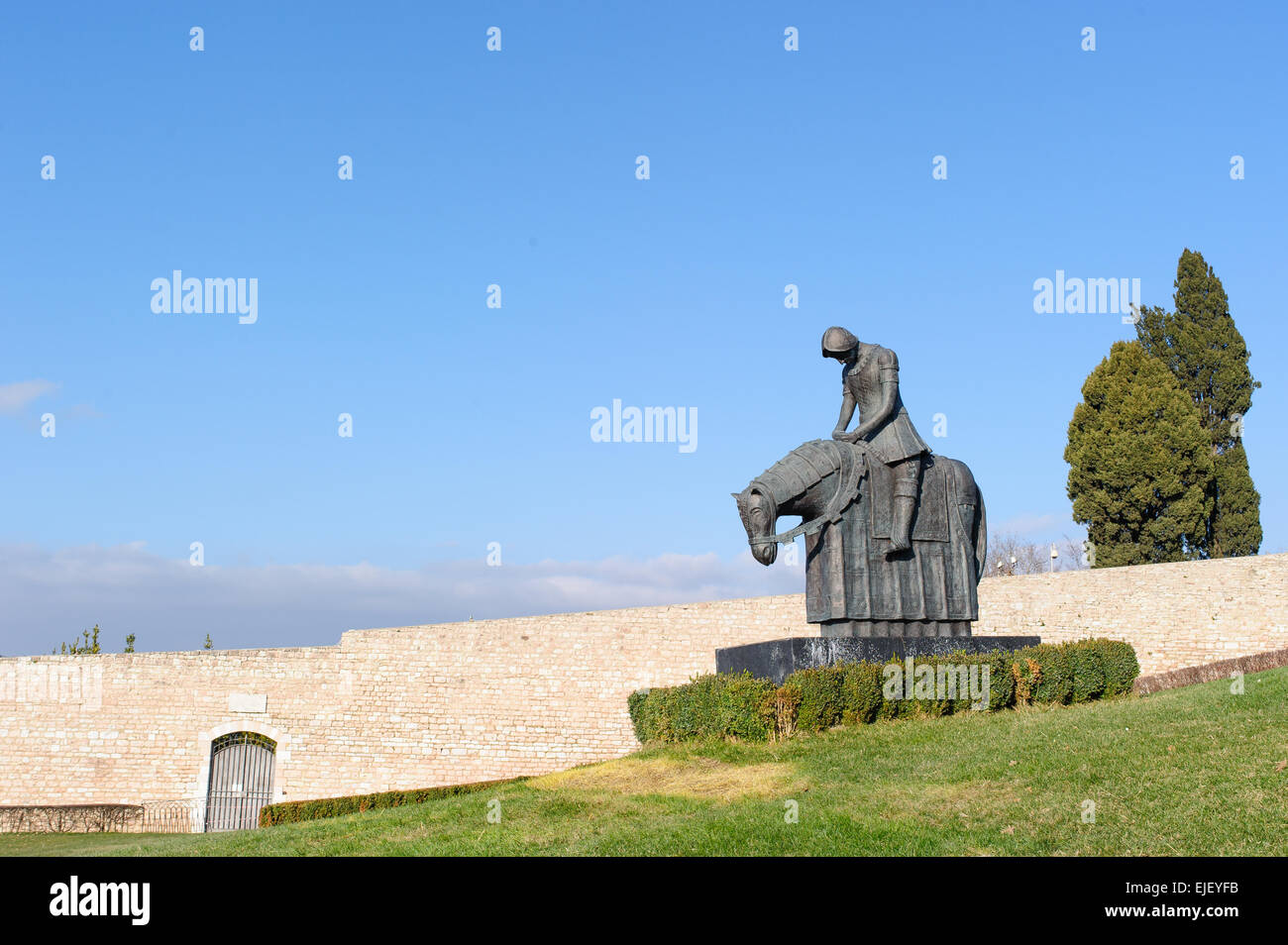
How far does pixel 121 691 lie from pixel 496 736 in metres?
8.18

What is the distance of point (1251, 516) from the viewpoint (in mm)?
27438

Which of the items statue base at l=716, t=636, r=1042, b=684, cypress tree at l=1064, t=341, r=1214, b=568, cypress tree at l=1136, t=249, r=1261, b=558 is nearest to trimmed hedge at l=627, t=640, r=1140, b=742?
statue base at l=716, t=636, r=1042, b=684

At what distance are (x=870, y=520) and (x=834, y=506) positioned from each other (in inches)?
17.7

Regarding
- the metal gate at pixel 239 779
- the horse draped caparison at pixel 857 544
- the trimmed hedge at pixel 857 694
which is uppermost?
the horse draped caparison at pixel 857 544

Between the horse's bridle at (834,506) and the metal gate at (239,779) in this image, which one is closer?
the horse's bridle at (834,506)

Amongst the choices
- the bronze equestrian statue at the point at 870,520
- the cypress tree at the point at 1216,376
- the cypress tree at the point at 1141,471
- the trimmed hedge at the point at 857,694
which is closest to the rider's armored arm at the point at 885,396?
the bronze equestrian statue at the point at 870,520

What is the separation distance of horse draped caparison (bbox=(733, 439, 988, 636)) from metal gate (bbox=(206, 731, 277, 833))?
48.5ft

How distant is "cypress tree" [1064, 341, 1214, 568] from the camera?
26922 millimetres

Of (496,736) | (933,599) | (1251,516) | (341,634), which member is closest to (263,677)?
(341,634)

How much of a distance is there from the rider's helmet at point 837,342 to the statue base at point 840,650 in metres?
3.29

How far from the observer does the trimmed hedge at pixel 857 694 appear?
11.3 meters

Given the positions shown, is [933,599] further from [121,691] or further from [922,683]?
[121,691]

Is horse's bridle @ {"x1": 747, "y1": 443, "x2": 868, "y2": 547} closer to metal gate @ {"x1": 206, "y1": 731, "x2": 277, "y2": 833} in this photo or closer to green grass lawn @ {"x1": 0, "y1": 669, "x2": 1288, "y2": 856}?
green grass lawn @ {"x1": 0, "y1": 669, "x2": 1288, "y2": 856}

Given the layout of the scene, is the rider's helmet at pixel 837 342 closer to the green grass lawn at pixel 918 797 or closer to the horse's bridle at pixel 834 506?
the horse's bridle at pixel 834 506
